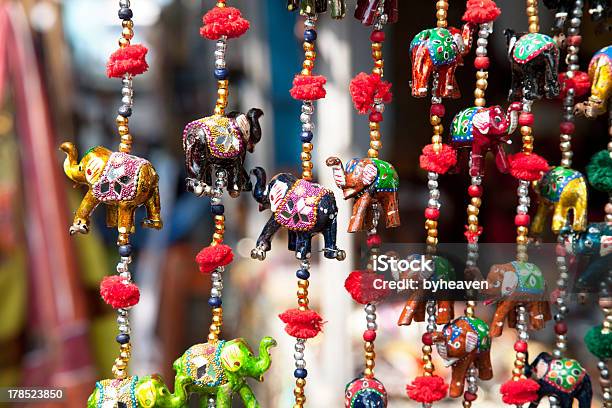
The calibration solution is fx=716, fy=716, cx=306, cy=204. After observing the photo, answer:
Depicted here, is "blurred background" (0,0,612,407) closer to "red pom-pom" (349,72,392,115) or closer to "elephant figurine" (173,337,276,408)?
"red pom-pom" (349,72,392,115)

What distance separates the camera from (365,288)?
37.5 inches

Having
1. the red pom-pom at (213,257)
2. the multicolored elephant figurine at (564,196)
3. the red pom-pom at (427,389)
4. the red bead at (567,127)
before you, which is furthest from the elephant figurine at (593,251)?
the red pom-pom at (213,257)

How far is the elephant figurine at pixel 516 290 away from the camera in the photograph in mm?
956

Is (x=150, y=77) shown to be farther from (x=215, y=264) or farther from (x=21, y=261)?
(x=215, y=264)

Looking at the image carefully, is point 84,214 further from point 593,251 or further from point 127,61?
point 593,251

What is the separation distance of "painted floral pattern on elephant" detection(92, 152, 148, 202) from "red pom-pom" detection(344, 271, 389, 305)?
309 mm

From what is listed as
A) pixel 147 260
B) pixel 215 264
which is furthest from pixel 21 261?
pixel 215 264

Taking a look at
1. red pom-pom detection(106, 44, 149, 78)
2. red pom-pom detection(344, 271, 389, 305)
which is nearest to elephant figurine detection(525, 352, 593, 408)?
red pom-pom detection(344, 271, 389, 305)

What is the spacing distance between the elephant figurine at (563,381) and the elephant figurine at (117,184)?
0.56 meters

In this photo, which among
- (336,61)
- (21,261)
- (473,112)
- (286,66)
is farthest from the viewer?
(286,66)

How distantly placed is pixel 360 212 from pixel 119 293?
12.8 inches

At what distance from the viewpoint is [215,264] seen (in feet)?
3.06

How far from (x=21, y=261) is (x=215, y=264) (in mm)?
1116

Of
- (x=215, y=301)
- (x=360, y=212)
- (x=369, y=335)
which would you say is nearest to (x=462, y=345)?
(x=369, y=335)
